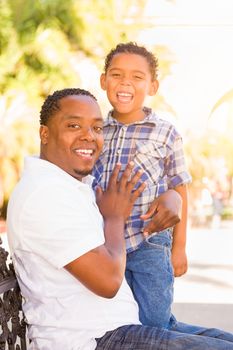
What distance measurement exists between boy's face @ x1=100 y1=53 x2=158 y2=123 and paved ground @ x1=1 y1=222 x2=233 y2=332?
2.52 meters

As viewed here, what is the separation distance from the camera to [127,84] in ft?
8.84

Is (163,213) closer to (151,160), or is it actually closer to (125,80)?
(151,160)

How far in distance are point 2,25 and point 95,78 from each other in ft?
4.03

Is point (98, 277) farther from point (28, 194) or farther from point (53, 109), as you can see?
point (53, 109)

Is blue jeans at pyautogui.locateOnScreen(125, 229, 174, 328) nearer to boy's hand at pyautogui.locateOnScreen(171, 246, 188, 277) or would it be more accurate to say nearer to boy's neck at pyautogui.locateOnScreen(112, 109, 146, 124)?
boy's hand at pyautogui.locateOnScreen(171, 246, 188, 277)

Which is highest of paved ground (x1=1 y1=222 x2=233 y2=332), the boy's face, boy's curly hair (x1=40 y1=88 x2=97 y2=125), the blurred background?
the blurred background

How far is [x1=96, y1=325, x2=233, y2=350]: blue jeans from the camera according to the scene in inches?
79.9

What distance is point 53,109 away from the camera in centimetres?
218

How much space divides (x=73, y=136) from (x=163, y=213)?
43cm

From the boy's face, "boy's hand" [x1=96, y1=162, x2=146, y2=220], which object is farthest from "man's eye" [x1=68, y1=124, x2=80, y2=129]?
the boy's face

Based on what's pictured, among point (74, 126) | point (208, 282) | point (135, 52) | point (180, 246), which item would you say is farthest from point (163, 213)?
point (208, 282)

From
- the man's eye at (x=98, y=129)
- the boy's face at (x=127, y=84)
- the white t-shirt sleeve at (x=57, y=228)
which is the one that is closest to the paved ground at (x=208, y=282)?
the boy's face at (x=127, y=84)

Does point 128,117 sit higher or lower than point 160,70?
Answer: lower

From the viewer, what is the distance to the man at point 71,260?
1972 millimetres
